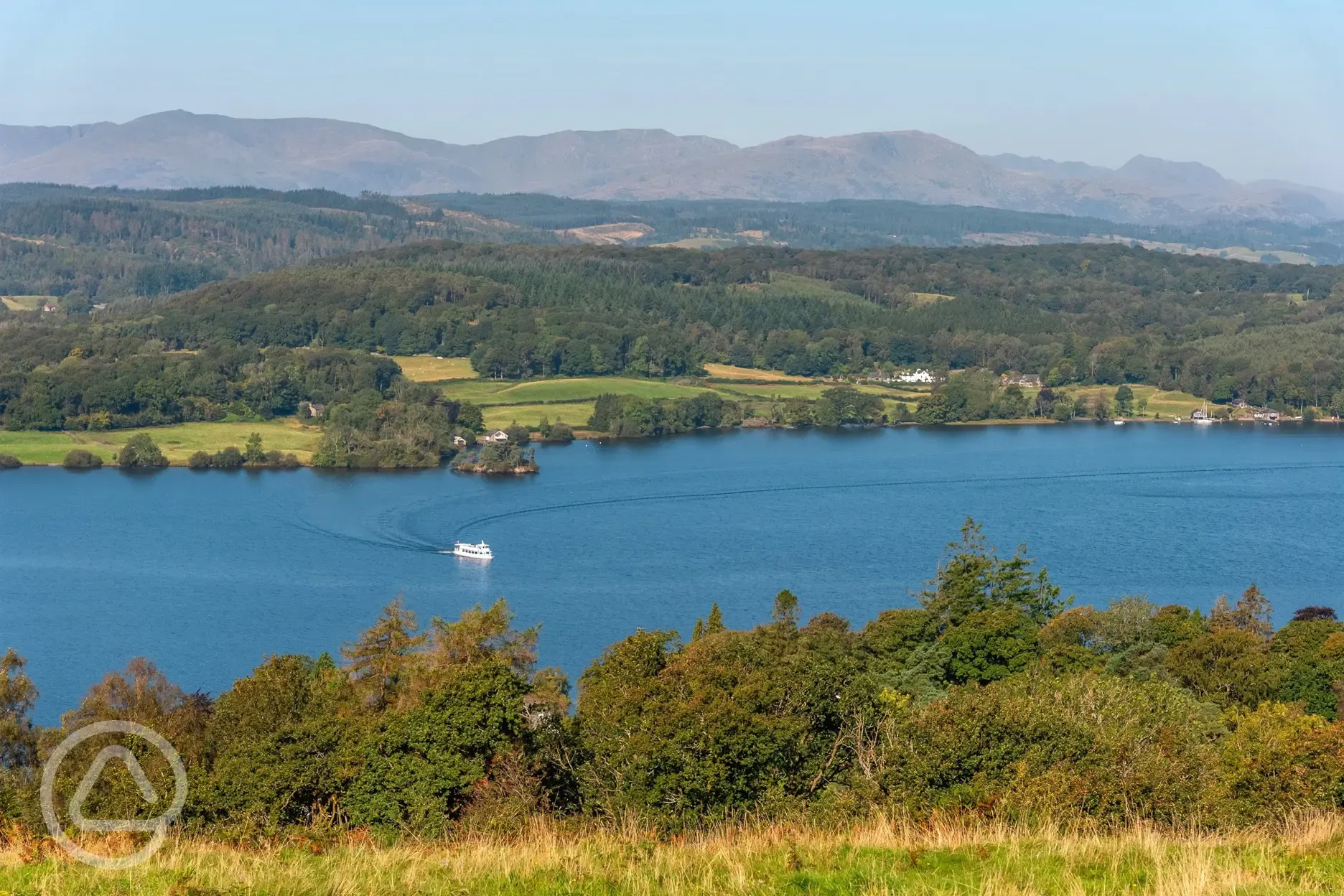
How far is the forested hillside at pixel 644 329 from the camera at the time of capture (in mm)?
83812

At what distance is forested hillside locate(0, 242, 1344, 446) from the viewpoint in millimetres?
83812

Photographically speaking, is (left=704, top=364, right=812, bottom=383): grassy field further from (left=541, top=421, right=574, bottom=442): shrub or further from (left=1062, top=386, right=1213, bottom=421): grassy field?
(left=541, top=421, right=574, bottom=442): shrub

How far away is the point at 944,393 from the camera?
8575 centimetres

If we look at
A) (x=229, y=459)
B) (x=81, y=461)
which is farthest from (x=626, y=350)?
(x=81, y=461)

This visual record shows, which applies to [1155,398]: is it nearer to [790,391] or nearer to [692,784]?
[790,391]

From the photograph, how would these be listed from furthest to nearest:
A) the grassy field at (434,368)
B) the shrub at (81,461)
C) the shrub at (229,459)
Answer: the grassy field at (434,368) → the shrub at (229,459) → the shrub at (81,461)

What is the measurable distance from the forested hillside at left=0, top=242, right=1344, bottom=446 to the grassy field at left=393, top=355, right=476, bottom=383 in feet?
4.12

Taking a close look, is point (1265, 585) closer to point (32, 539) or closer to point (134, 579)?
point (134, 579)

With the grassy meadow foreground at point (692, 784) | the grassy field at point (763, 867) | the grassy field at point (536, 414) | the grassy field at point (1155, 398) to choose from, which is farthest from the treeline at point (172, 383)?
the grassy field at point (763, 867)

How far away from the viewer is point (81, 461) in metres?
67.9

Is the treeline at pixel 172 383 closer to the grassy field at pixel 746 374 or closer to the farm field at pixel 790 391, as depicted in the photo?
the farm field at pixel 790 391

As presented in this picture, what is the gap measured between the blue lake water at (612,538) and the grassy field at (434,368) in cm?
1896

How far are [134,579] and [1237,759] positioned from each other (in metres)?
37.2

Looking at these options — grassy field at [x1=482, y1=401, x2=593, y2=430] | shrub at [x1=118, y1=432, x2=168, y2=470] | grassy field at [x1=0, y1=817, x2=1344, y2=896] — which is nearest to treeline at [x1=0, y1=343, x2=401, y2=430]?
grassy field at [x1=482, y1=401, x2=593, y2=430]
